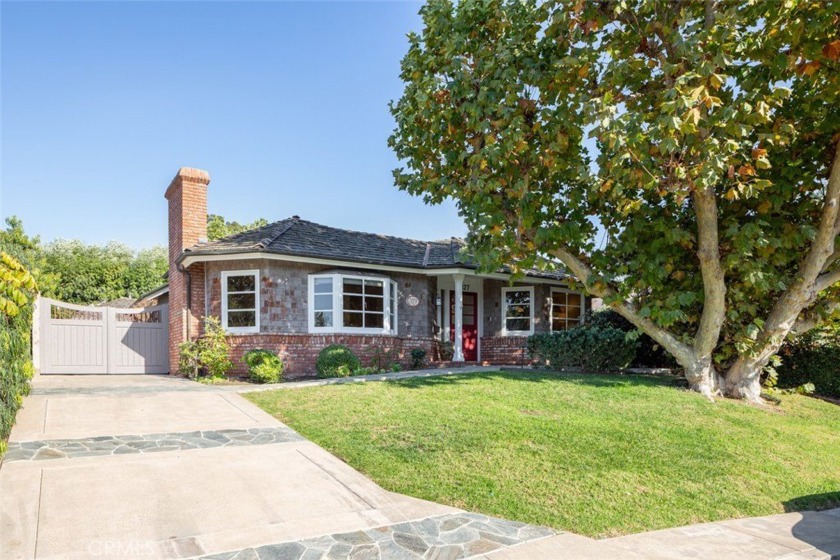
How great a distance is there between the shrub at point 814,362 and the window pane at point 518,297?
7.08 metres

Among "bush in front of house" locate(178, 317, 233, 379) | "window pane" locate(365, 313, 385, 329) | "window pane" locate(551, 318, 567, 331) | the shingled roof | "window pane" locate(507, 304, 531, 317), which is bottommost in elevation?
"bush in front of house" locate(178, 317, 233, 379)

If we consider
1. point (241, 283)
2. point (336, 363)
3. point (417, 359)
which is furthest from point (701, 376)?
point (241, 283)

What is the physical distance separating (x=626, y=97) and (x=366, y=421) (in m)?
6.81

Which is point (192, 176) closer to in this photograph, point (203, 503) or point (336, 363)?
point (336, 363)

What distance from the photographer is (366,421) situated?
7.88m

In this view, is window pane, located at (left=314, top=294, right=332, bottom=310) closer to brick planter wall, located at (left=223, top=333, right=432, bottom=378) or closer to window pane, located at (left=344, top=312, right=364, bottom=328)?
window pane, located at (left=344, top=312, right=364, bottom=328)

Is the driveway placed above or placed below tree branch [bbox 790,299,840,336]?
below

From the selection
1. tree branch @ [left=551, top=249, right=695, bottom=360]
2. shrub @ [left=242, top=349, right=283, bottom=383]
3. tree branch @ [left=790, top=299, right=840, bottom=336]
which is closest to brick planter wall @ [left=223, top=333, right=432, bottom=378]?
shrub @ [left=242, top=349, right=283, bottom=383]

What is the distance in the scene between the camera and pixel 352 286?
49.5ft

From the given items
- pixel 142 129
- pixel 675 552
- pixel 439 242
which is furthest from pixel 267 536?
→ pixel 439 242

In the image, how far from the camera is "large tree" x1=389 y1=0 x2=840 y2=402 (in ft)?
26.8

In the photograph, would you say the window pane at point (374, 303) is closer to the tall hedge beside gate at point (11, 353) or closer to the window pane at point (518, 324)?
the window pane at point (518, 324)

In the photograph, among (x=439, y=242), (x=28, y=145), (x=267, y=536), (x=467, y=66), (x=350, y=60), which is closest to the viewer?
(x=267, y=536)

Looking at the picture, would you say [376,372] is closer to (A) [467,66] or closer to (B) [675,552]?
(A) [467,66]
